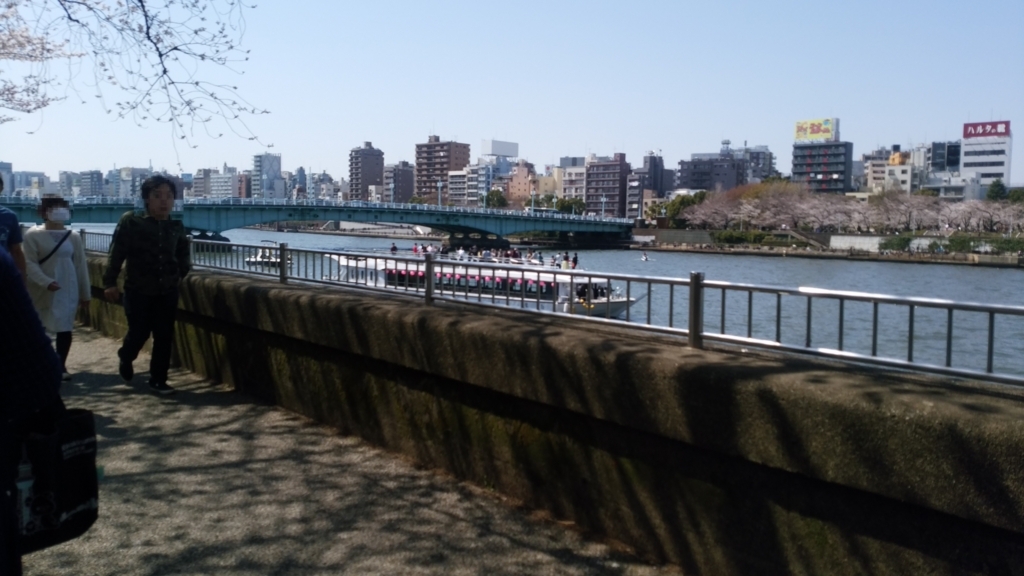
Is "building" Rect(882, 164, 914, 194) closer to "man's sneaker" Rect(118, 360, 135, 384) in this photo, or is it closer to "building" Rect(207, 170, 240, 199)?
"building" Rect(207, 170, 240, 199)

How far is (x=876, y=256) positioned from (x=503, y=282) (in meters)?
26.6

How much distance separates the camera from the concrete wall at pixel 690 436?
308 centimetres

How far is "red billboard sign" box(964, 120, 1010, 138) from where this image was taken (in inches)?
5630

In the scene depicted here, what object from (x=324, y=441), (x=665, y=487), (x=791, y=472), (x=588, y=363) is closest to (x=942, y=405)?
(x=791, y=472)

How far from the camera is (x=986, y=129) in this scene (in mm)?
145250

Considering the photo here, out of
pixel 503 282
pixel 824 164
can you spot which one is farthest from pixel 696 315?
pixel 824 164

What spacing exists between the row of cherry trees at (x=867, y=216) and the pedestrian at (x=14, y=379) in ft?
148

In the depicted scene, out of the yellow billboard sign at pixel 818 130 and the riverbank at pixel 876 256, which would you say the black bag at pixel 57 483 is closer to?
the riverbank at pixel 876 256

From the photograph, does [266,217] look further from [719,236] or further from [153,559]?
[153,559]

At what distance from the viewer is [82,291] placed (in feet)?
26.2

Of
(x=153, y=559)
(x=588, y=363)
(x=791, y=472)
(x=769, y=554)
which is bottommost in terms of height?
(x=153, y=559)

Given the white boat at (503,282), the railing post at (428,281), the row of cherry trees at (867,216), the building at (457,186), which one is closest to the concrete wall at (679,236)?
the row of cherry trees at (867,216)

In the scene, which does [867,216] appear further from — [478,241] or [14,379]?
[14,379]

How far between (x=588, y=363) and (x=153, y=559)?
7.63 feet
